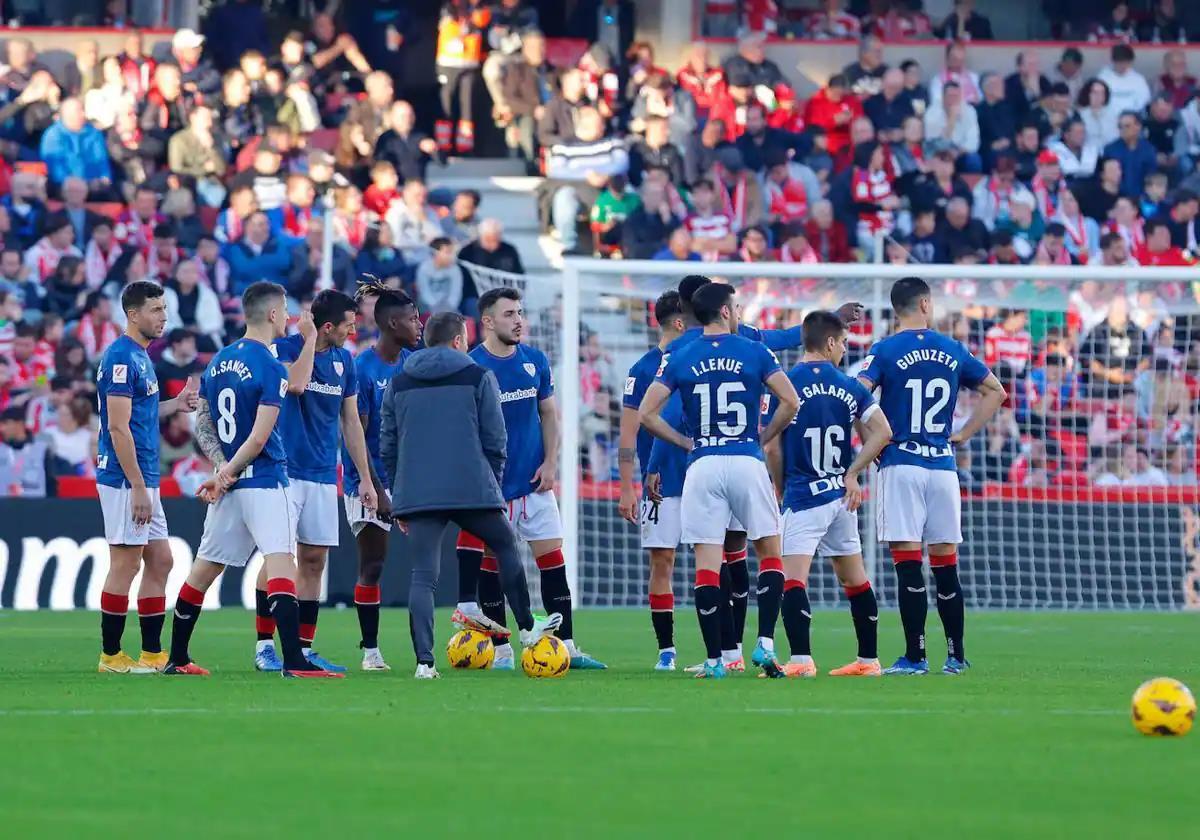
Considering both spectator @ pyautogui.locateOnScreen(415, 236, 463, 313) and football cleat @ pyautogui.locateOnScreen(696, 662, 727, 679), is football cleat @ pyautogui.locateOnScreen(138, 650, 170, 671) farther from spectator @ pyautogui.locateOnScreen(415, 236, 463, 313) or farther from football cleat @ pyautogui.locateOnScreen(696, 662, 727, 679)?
spectator @ pyautogui.locateOnScreen(415, 236, 463, 313)

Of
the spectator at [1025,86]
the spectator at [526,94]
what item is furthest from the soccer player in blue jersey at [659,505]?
the spectator at [1025,86]

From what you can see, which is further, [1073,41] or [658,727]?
[1073,41]

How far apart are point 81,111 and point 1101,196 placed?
11.4 metres

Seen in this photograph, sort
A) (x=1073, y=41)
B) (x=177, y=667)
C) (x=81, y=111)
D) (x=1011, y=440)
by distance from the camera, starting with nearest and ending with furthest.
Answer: (x=177, y=667) → (x=1011, y=440) → (x=81, y=111) → (x=1073, y=41)

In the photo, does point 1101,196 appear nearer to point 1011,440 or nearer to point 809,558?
point 1011,440

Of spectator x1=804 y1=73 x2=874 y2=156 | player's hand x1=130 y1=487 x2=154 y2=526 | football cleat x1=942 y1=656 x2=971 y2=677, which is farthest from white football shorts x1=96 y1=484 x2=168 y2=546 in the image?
spectator x1=804 y1=73 x2=874 y2=156

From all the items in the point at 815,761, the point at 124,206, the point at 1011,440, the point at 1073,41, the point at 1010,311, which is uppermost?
the point at 1073,41

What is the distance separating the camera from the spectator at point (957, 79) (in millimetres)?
25188

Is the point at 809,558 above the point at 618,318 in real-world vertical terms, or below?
below

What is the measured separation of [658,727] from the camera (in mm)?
8047

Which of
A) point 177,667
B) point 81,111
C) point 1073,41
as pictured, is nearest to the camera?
point 177,667

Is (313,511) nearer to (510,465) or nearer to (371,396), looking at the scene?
(371,396)

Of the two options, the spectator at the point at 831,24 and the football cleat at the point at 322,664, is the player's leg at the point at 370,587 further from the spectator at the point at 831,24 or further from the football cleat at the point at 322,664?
the spectator at the point at 831,24

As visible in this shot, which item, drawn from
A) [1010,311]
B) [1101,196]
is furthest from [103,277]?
[1101,196]
